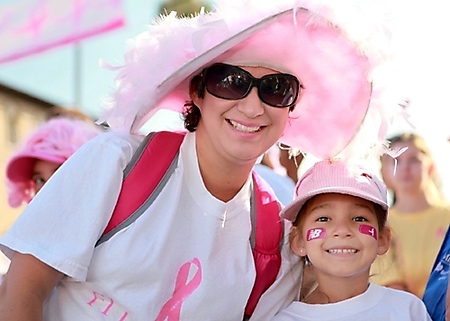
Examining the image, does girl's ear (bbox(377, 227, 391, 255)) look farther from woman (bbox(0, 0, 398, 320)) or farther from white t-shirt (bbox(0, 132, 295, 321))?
white t-shirt (bbox(0, 132, 295, 321))

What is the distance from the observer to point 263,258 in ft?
8.34

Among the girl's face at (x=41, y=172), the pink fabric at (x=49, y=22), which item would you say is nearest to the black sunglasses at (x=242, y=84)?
the girl's face at (x=41, y=172)

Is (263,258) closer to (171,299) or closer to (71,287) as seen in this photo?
(171,299)

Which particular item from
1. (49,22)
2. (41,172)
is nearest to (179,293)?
(41,172)

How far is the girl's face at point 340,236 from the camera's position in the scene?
8.20 feet

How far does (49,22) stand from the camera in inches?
293

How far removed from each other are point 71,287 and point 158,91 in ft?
2.41

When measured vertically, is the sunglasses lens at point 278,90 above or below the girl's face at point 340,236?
above

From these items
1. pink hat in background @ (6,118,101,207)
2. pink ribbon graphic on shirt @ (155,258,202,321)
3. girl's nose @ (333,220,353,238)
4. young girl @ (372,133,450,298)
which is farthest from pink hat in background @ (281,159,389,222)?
pink hat in background @ (6,118,101,207)

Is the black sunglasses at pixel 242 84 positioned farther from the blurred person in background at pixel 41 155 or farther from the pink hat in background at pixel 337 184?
the blurred person in background at pixel 41 155

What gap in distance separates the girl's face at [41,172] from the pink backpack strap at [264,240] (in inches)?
64.3

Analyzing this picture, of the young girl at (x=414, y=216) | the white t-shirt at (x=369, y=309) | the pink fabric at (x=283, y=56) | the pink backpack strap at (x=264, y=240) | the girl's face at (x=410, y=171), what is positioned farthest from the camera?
the girl's face at (x=410, y=171)

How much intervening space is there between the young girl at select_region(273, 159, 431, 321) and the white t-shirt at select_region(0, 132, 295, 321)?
263 mm

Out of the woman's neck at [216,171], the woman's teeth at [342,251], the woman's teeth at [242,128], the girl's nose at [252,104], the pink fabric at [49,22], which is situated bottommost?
the pink fabric at [49,22]
